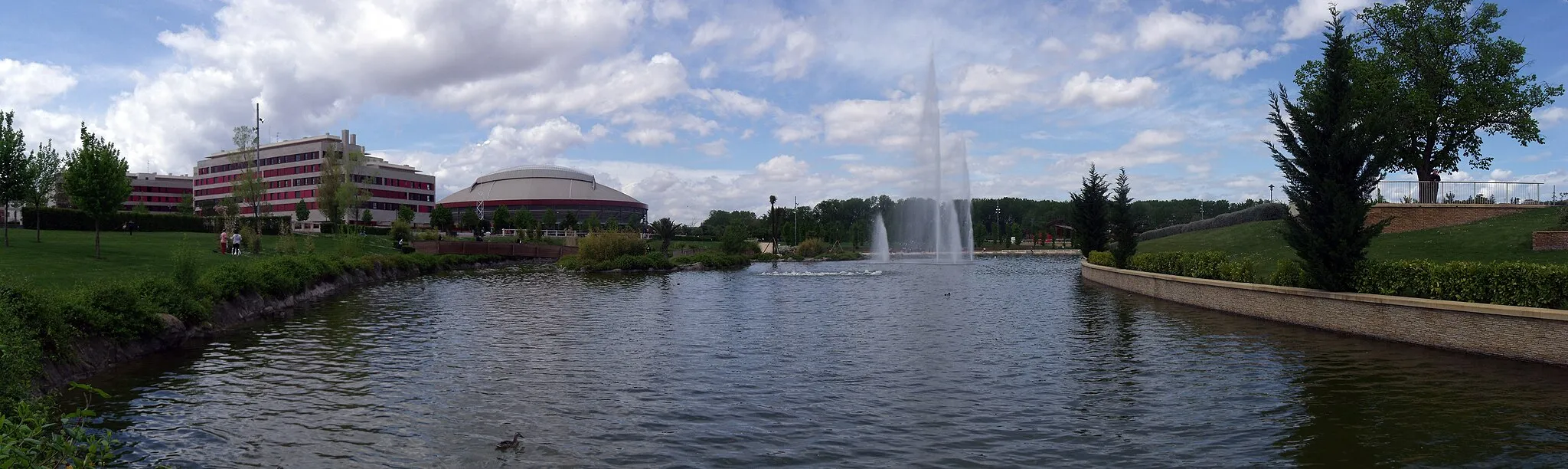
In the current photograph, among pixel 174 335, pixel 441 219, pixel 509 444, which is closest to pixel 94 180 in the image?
pixel 174 335

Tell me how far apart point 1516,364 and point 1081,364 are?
733cm

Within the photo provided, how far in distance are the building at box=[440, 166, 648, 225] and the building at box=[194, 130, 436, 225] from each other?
1796 cm

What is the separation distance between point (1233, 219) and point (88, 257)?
6237 cm

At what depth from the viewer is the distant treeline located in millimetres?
118625

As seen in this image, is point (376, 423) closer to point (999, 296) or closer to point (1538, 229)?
point (999, 296)

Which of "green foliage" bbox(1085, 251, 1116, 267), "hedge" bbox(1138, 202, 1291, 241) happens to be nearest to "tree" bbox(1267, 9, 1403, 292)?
"green foliage" bbox(1085, 251, 1116, 267)

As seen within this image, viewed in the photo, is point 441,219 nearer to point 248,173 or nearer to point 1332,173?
point 248,173

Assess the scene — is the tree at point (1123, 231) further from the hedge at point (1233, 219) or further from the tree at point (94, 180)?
the tree at point (94, 180)

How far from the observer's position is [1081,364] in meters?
15.9

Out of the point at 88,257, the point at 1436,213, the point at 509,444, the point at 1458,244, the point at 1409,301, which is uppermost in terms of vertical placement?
the point at 1436,213

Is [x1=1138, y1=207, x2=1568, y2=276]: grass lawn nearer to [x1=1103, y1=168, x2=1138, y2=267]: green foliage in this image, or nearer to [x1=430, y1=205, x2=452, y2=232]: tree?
[x1=1103, y1=168, x2=1138, y2=267]: green foliage

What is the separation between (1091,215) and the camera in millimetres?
47062

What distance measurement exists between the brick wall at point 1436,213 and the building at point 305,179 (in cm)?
13249

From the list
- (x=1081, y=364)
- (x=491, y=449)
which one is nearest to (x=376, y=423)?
(x=491, y=449)
